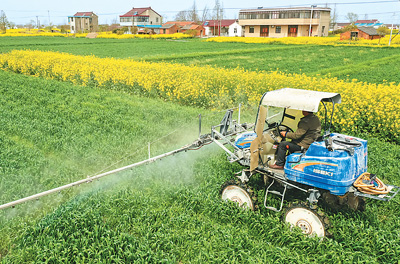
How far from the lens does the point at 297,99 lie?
516 cm

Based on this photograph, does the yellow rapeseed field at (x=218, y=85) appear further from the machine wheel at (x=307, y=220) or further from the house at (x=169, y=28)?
the house at (x=169, y=28)

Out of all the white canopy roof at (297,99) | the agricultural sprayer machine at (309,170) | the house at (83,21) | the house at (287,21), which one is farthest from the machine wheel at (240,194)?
the house at (83,21)

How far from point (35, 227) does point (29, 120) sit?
6.70 meters

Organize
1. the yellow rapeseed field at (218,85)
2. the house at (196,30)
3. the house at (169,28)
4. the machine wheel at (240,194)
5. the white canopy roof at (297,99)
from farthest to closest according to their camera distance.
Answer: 1. the house at (169,28)
2. the house at (196,30)
3. the yellow rapeseed field at (218,85)
4. the machine wheel at (240,194)
5. the white canopy roof at (297,99)

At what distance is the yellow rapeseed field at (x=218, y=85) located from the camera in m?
10.0

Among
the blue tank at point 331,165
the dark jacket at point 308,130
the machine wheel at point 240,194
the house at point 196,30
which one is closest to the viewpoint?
the blue tank at point 331,165

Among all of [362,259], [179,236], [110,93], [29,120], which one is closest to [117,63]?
[110,93]

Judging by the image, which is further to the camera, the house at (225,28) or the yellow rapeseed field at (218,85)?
the house at (225,28)

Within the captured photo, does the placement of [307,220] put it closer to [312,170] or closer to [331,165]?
[312,170]

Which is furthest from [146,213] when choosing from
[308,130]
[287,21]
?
[287,21]

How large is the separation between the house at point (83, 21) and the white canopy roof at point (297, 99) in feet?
382

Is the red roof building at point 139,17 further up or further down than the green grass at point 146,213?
further up

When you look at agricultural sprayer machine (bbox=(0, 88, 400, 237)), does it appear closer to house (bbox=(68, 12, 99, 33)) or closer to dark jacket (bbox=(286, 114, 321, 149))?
dark jacket (bbox=(286, 114, 321, 149))

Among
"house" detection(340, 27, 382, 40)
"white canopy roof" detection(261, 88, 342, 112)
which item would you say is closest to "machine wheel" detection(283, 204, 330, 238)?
"white canopy roof" detection(261, 88, 342, 112)
